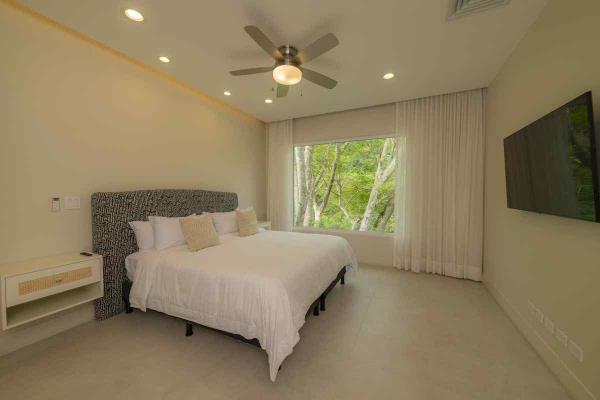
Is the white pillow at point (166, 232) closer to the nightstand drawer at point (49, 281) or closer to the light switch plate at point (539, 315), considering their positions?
the nightstand drawer at point (49, 281)

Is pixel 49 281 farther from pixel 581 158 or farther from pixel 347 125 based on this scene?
pixel 347 125

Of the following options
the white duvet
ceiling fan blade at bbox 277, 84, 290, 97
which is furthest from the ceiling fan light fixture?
the white duvet

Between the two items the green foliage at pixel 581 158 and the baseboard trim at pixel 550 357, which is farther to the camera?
the baseboard trim at pixel 550 357

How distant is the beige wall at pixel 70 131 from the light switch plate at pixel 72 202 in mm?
50

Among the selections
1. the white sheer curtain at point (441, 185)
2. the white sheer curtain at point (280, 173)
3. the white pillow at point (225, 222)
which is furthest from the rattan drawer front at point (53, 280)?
the white sheer curtain at point (441, 185)

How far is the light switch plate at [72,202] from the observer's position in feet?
7.48

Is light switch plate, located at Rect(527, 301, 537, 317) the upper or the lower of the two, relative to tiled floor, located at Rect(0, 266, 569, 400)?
upper

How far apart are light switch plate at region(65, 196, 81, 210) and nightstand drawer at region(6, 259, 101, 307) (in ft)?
2.01

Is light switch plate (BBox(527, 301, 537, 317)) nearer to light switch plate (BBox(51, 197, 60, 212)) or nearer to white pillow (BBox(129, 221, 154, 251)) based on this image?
white pillow (BBox(129, 221, 154, 251))

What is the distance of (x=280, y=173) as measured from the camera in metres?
5.07

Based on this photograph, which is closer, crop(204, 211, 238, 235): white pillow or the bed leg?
the bed leg

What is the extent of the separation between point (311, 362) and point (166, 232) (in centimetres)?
206

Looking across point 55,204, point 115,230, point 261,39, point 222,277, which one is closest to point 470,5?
point 261,39

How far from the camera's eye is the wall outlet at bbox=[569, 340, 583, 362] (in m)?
1.51
